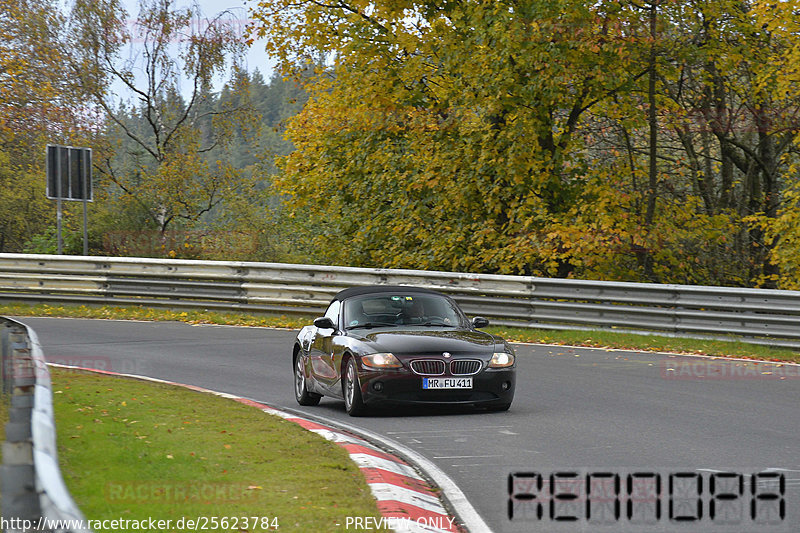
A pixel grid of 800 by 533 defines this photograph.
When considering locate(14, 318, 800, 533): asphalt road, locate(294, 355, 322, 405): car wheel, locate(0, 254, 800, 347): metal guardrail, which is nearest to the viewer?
locate(14, 318, 800, 533): asphalt road

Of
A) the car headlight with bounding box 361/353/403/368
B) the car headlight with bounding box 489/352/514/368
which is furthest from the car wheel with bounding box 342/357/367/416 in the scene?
the car headlight with bounding box 489/352/514/368

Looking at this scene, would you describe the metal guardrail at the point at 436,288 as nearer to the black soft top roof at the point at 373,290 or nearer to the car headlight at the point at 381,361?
the black soft top roof at the point at 373,290

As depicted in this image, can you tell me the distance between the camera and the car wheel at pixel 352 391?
12.0 m

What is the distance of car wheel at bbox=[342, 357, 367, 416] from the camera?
12.0m

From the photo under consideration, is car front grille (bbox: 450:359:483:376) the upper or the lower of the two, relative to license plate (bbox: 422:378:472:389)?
upper

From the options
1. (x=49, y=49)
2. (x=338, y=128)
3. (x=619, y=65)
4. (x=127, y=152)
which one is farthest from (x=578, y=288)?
Result: (x=127, y=152)

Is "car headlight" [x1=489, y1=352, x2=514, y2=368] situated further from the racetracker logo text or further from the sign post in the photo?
the sign post

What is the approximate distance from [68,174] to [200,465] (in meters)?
18.6

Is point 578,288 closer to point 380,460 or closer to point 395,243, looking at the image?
point 395,243

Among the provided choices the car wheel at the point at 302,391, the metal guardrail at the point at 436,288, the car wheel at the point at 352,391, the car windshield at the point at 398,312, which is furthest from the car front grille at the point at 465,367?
the metal guardrail at the point at 436,288

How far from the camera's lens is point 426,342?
1202cm

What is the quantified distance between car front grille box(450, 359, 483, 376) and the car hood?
97 millimetres

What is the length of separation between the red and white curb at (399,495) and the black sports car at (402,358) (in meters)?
1.20

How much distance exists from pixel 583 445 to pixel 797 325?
9869 millimetres
